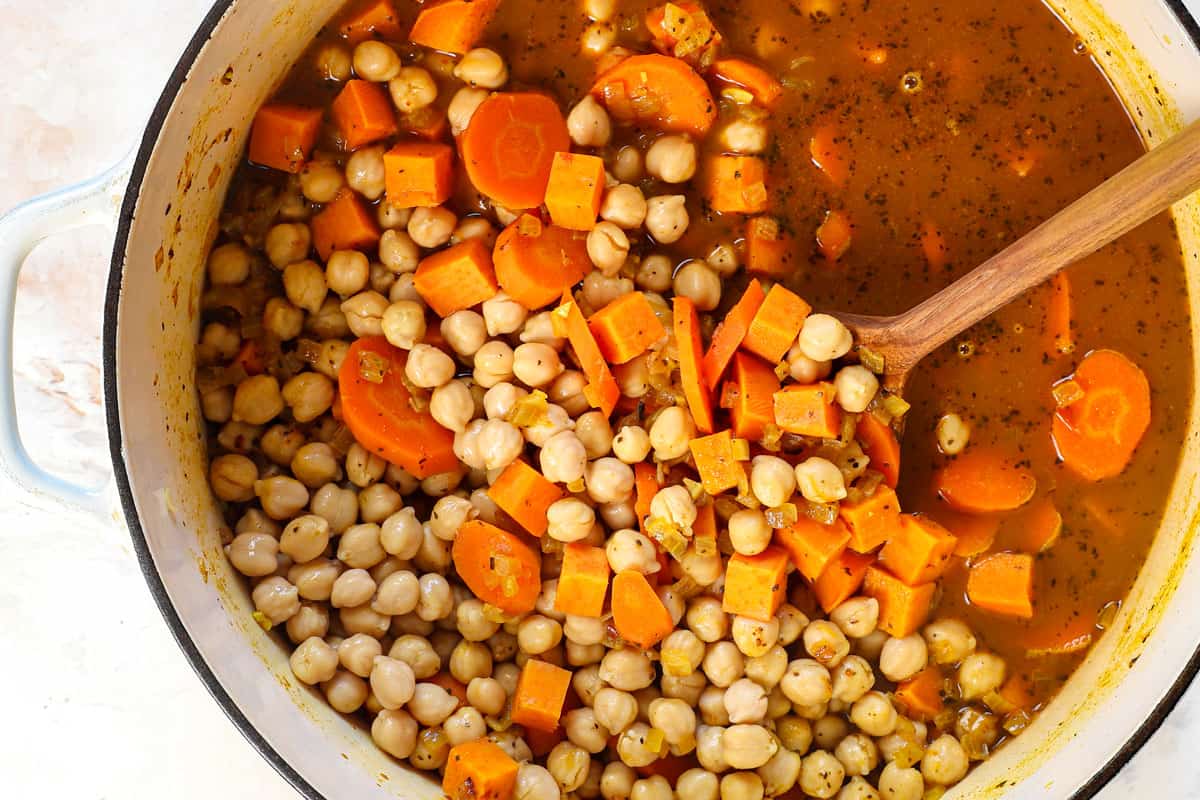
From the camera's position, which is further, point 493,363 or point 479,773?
point 493,363

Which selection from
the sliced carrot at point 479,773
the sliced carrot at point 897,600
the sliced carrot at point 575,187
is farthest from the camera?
the sliced carrot at point 897,600

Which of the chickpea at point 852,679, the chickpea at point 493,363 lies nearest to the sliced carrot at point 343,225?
the chickpea at point 493,363

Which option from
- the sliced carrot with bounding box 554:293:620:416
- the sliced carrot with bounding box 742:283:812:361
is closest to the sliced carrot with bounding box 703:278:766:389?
the sliced carrot with bounding box 742:283:812:361

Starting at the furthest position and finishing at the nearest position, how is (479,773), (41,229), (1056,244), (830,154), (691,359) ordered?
(830,154) → (691,359) → (479,773) → (1056,244) → (41,229)

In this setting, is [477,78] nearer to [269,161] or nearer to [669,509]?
[269,161]

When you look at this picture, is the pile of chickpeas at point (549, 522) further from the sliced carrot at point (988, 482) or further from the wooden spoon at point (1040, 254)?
the sliced carrot at point (988, 482)

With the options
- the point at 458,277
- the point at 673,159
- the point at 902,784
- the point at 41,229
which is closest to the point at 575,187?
the point at 673,159

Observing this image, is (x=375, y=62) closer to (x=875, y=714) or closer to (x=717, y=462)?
(x=717, y=462)
